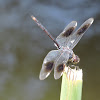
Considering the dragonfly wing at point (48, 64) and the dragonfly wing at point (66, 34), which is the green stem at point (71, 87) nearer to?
the dragonfly wing at point (48, 64)

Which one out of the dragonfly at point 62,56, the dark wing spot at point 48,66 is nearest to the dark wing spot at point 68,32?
the dragonfly at point 62,56

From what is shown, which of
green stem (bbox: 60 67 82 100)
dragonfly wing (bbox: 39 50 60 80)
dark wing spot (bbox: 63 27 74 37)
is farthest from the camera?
dark wing spot (bbox: 63 27 74 37)

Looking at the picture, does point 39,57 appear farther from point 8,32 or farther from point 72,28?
point 72,28

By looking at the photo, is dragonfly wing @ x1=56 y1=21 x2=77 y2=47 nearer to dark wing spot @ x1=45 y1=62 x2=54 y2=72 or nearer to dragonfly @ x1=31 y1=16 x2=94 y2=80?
dragonfly @ x1=31 y1=16 x2=94 y2=80

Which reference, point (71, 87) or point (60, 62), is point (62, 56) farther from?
point (71, 87)

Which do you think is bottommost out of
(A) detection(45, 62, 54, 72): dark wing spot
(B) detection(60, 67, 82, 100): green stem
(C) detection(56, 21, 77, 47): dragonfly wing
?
(B) detection(60, 67, 82, 100): green stem

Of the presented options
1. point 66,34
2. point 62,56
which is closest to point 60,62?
point 62,56

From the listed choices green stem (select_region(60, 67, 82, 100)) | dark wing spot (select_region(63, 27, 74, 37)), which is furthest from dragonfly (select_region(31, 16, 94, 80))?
green stem (select_region(60, 67, 82, 100))

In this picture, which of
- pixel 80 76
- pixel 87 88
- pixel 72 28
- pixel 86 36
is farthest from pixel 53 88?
pixel 80 76
